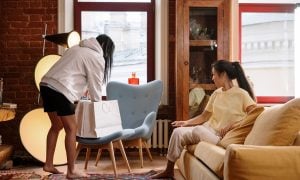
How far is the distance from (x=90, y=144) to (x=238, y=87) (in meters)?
1.42

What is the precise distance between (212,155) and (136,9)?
128 inches

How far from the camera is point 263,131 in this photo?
2.53m

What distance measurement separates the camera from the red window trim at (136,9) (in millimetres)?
5551

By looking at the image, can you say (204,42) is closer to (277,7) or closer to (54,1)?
(277,7)

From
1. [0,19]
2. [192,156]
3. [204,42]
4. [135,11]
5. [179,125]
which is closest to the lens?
[192,156]

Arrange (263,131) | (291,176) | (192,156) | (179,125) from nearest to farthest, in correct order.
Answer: (291,176), (263,131), (192,156), (179,125)

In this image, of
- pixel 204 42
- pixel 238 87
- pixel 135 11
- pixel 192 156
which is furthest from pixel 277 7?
pixel 192 156

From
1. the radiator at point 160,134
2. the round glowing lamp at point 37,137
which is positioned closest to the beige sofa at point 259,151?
the round glowing lamp at point 37,137

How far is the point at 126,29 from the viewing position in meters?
Answer: 5.69

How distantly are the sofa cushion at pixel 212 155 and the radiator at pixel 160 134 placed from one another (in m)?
2.02

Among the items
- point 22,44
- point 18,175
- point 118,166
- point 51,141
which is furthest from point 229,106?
point 22,44

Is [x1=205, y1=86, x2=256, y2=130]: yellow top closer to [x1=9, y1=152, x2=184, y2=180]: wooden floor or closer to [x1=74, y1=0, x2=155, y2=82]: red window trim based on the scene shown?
[x1=9, y1=152, x2=184, y2=180]: wooden floor

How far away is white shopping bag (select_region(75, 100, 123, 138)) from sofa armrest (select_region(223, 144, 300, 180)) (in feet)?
6.06

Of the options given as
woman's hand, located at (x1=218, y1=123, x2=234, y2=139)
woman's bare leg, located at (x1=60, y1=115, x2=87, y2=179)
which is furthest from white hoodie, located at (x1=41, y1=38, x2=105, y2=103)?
woman's hand, located at (x1=218, y1=123, x2=234, y2=139)
